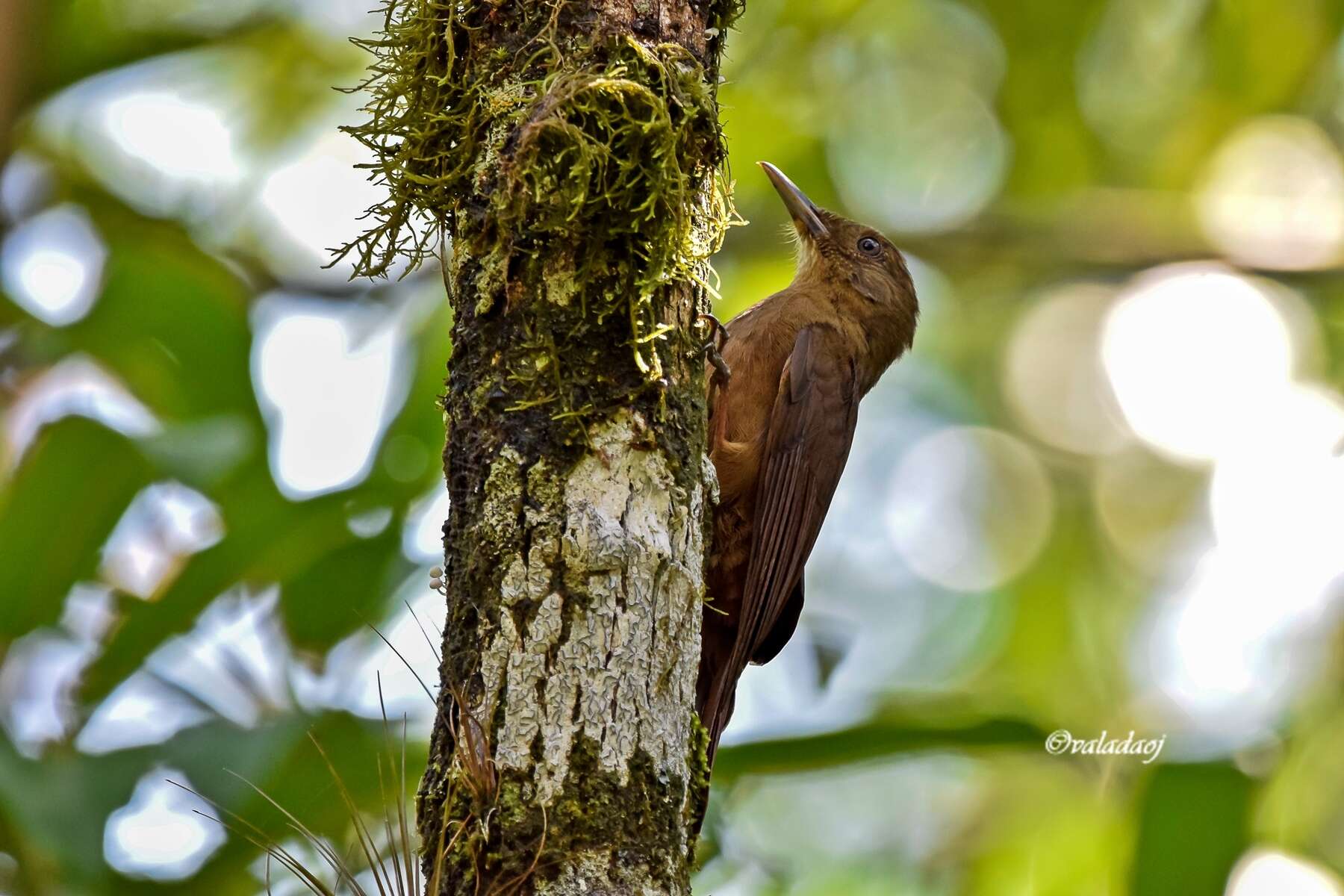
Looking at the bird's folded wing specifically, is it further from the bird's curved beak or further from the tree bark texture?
the tree bark texture

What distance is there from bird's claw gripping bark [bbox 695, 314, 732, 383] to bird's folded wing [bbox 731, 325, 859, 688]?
0.92ft

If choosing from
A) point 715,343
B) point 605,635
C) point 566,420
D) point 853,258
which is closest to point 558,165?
point 566,420

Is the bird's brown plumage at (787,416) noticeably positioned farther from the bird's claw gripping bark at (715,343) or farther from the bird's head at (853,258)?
the bird's claw gripping bark at (715,343)

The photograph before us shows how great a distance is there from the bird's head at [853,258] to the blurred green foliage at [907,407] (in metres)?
1.26

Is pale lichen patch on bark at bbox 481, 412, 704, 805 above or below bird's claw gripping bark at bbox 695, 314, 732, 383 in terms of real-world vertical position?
below

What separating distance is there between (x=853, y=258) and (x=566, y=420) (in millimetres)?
3039

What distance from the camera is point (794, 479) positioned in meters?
4.52

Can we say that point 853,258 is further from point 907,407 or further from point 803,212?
point 907,407

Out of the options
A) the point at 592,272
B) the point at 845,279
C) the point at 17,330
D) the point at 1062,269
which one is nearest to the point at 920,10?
the point at 1062,269

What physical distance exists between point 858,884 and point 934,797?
1.38 metres

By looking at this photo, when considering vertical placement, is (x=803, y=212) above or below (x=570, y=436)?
above

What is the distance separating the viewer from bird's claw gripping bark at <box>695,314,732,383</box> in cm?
293
